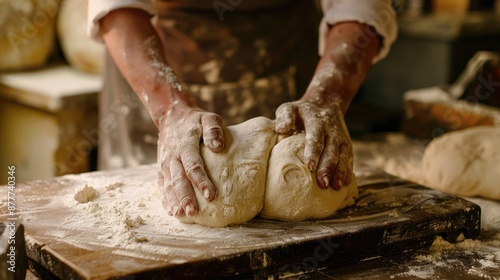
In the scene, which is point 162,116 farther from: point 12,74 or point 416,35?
point 416,35

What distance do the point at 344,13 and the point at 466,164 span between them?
616mm

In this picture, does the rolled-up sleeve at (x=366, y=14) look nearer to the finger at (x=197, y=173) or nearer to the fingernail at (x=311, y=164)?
the fingernail at (x=311, y=164)

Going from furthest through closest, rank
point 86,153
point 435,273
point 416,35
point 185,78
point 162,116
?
point 416,35 < point 86,153 < point 185,78 < point 162,116 < point 435,273

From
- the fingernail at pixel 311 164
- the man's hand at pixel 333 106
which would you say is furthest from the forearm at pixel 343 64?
the fingernail at pixel 311 164

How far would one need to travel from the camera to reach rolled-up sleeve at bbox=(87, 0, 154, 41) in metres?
1.84

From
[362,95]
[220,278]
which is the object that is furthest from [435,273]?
[362,95]

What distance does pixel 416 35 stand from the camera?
3996mm

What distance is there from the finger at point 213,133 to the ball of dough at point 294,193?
0.47 feet

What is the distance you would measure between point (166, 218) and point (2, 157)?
2.51 m

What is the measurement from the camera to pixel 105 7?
1.84 meters

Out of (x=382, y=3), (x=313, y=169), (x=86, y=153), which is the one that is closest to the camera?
(x=313, y=169)

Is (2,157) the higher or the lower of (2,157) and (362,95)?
the lower

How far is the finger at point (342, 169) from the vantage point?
1564 millimetres

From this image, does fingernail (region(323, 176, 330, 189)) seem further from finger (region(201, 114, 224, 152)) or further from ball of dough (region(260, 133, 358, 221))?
finger (region(201, 114, 224, 152))
